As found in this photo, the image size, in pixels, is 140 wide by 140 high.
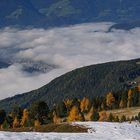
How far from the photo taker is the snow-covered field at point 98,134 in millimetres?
56678

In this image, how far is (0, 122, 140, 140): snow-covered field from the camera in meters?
56.7

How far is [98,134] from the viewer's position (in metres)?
62.9

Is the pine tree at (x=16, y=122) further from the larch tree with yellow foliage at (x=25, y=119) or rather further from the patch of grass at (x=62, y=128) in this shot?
the patch of grass at (x=62, y=128)

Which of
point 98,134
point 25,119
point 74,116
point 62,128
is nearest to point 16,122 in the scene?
point 25,119

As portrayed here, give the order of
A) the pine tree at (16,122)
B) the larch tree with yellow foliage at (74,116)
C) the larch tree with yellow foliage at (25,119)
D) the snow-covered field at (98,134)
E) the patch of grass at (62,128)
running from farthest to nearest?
the pine tree at (16,122), the larch tree with yellow foliage at (25,119), the larch tree with yellow foliage at (74,116), the patch of grass at (62,128), the snow-covered field at (98,134)

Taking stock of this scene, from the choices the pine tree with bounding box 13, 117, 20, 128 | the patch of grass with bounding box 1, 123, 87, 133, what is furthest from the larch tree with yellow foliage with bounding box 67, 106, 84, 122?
the patch of grass with bounding box 1, 123, 87, 133

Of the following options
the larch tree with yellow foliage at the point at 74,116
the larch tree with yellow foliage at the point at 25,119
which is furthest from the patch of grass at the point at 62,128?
the larch tree with yellow foliage at the point at 25,119

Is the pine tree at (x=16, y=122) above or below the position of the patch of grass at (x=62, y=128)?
above

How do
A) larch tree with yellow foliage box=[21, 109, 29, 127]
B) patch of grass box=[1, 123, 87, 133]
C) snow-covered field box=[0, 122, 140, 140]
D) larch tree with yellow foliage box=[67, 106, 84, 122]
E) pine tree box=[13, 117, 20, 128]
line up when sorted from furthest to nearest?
pine tree box=[13, 117, 20, 128] → larch tree with yellow foliage box=[21, 109, 29, 127] → larch tree with yellow foliage box=[67, 106, 84, 122] → patch of grass box=[1, 123, 87, 133] → snow-covered field box=[0, 122, 140, 140]

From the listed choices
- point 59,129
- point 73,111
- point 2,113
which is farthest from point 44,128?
point 73,111

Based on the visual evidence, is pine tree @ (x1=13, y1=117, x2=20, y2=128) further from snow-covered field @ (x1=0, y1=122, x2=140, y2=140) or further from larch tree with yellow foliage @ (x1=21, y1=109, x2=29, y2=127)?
snow-covered field @ (x1=0, y1=122, x2=140, y2=140)

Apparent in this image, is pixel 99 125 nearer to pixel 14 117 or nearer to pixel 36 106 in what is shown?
pixel 36 106

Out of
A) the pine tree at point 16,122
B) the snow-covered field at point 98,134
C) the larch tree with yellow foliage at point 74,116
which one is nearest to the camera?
the snow-covered field at point 98,134

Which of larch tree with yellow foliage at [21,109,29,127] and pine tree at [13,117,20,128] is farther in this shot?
pine tree at [13,117,20,128]
